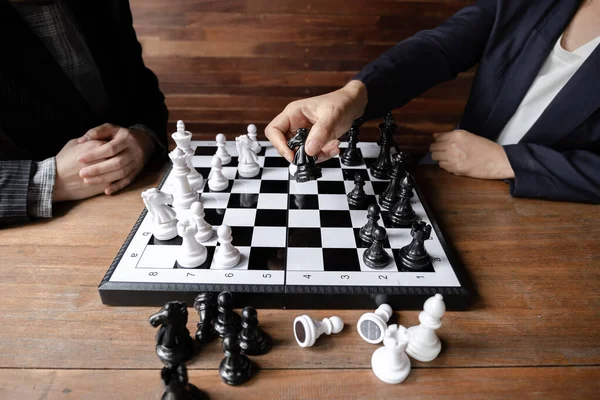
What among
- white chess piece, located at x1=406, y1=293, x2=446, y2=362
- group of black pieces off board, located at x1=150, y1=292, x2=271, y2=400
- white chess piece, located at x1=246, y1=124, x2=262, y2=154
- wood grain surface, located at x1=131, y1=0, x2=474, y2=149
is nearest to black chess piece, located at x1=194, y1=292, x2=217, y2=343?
group of black pieces off board, located at x1=150, y1=292, x2=271, y2=400

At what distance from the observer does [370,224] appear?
1070 millimetres

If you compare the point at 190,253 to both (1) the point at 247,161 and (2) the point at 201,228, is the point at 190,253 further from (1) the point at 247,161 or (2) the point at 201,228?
(1) the point at 247,161

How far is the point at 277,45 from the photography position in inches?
106

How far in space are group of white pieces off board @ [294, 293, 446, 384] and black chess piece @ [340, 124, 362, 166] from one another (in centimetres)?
74

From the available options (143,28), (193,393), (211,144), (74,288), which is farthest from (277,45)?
(193,393)

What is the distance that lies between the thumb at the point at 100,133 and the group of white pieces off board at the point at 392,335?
1023 millimetres

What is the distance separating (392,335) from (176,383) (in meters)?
0.42

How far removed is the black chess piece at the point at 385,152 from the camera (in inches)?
56.3

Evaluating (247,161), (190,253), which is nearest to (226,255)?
(190,253)

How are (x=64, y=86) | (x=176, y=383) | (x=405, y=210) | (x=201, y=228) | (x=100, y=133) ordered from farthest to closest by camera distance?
1. (x=64, y=86)
2. (x=100, y=133)
3. (x=405, y=210)
4. (x=201, y=228)
5. (x=176, y=383)

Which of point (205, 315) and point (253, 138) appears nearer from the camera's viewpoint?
point (205, 315)

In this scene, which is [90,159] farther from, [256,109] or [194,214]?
[256,109]

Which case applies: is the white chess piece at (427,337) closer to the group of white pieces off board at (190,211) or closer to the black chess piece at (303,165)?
the group of white pieces off board at (190,211)

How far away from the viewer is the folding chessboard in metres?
0.89
